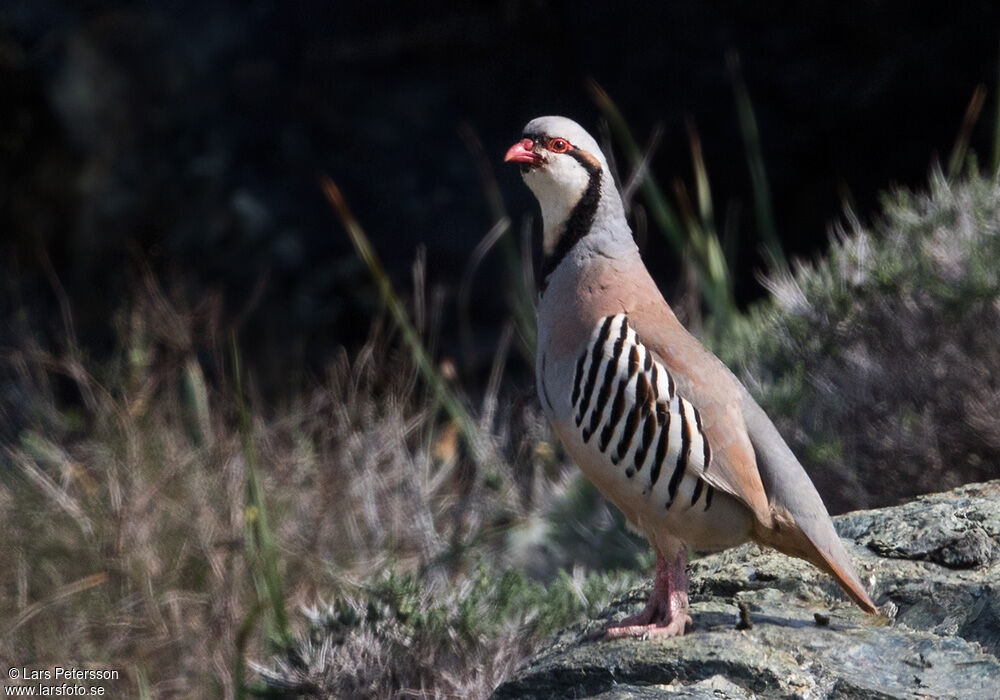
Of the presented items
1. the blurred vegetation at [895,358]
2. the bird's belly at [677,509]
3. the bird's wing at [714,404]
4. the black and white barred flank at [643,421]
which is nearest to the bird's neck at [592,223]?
the bird's wing at [714,404]

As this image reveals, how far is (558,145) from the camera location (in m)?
3.66

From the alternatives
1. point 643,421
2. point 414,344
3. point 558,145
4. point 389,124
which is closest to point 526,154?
point 558,145

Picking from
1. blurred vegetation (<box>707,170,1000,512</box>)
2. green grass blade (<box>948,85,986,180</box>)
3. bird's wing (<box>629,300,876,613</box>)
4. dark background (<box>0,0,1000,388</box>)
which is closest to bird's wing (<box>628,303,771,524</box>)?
bird's wing (<box>629,300,876,613</box>)

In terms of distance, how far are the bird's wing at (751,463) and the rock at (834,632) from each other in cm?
15

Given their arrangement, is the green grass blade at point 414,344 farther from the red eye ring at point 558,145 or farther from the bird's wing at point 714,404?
the bird's wing at point 714,404

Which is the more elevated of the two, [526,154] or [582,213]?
[526,154]

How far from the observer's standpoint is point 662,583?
127 inches

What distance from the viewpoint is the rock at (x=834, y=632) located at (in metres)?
2.78

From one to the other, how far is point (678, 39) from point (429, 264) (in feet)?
7.19

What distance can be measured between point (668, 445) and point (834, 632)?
0.61 meters

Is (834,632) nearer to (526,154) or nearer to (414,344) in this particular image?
(526,154)

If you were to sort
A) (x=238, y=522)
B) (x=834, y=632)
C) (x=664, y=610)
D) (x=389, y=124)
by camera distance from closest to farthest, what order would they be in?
(x=834, y=632) < (x=664, y=610) < (x=238, y=522) < (x=389, y=124)

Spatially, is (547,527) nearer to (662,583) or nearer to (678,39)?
(662,583)

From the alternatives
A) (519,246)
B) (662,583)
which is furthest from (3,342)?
(662,583)
